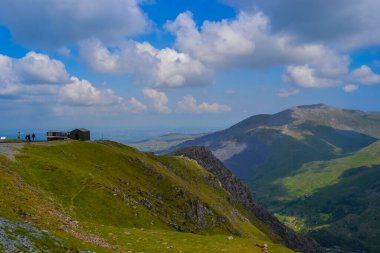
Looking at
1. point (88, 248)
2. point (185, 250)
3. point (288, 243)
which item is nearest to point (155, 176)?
point (185, 250)

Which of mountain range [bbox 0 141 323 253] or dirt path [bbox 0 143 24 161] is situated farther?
dirt path [bbox 0 143 24 161]

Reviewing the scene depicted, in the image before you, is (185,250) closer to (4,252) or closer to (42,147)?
(4,252)

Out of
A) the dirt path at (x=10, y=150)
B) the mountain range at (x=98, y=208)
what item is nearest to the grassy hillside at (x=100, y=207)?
the mountain range at (x=98, y=208)

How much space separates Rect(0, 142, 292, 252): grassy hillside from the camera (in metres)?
44.5

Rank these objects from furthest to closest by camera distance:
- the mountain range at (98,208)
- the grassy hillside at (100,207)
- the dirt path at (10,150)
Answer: the dirt path at (10,150)
the grassy hillside at (100,207)
the mountain range at (98,208)

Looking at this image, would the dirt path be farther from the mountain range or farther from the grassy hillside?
the grassy hillside

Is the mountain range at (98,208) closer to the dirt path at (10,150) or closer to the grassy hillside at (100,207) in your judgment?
the grassy hillside at (100,207)

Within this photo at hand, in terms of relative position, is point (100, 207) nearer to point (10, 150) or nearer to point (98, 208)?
point (98, 208)

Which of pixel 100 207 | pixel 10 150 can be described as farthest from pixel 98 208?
pixel 10 150

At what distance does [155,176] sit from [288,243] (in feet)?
346

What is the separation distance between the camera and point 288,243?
19050cm

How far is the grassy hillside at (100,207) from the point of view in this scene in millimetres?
44500

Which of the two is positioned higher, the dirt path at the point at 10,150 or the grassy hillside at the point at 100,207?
the dirt path at the point at 10,150

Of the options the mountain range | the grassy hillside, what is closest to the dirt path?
the mountain range
